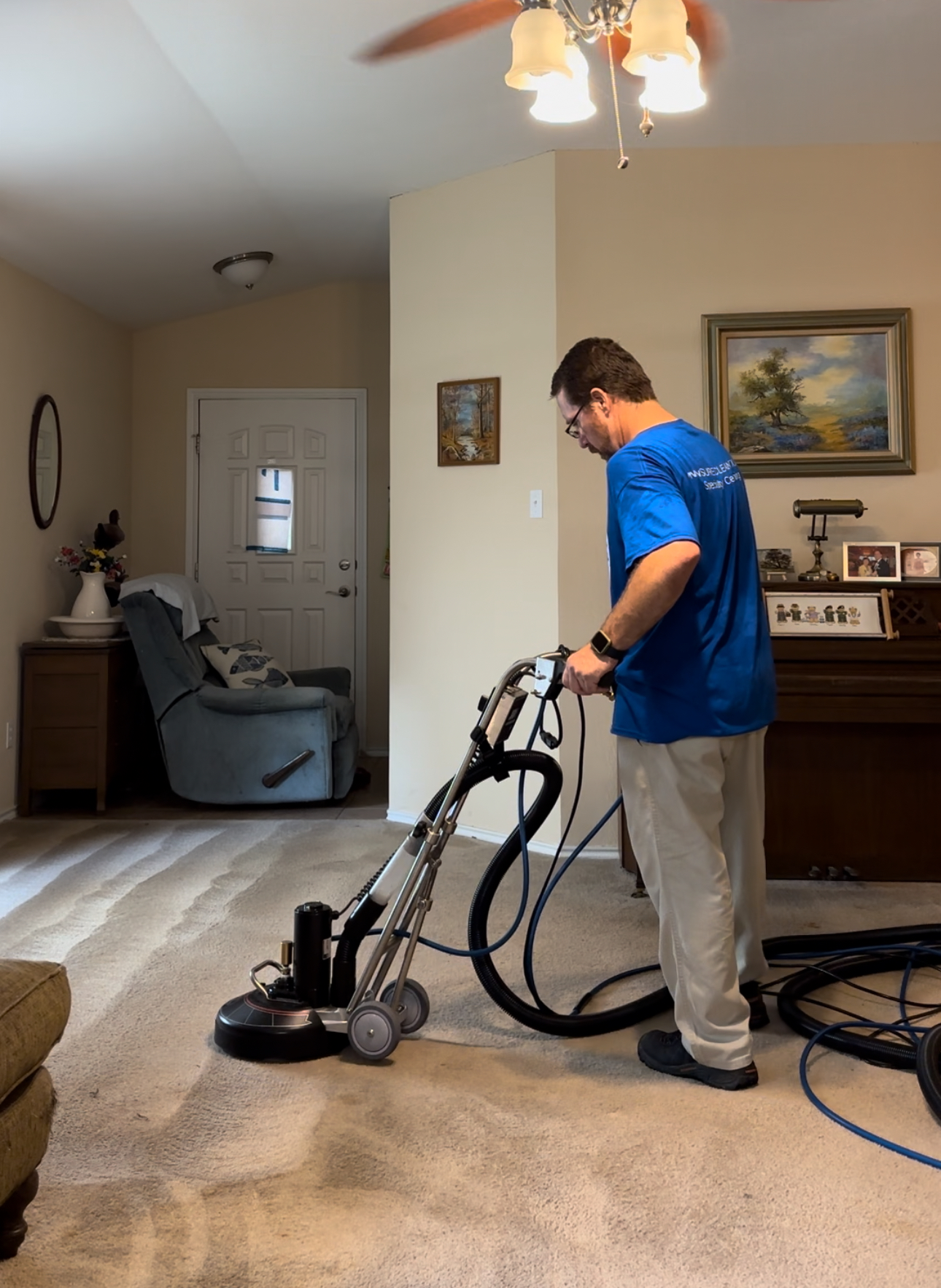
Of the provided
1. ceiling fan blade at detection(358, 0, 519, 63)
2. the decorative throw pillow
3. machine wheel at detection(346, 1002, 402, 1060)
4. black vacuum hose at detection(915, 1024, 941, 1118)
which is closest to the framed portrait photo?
black vacuum hose at detection(915, 1024, 941, 1118)

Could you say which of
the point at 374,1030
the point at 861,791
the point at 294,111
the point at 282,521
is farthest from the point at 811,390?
the point at 282,521

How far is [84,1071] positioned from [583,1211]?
1.05 meters

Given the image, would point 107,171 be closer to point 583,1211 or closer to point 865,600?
point 865,600

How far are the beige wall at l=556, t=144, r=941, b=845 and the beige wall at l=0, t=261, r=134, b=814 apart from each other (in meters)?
2.23

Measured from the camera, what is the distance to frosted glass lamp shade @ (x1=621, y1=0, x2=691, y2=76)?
6.14 feet

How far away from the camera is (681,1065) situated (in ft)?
6.81

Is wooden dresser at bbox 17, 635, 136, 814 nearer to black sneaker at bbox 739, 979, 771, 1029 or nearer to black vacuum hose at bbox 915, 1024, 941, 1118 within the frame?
black sneaker at bbox 739, 979, 771, 1029

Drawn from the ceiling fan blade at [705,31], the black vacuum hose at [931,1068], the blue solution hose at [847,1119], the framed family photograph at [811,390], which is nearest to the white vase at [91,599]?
the framed family photograph at [811,390]

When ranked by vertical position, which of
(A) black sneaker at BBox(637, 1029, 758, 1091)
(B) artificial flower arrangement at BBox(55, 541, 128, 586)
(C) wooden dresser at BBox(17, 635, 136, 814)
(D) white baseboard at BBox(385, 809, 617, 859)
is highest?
(B) artificial flower arrangement at BBox(55, 541, 128, 586)

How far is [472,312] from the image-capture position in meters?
4.08

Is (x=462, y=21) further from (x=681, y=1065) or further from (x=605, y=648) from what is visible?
(x=681, y=1065)

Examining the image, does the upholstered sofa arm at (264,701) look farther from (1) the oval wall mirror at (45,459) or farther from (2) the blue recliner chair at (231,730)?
(1) the oval wall mirror at (45,459)

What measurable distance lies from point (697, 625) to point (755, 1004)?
2.98 ft

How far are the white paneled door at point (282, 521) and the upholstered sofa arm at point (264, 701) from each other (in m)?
1.24
